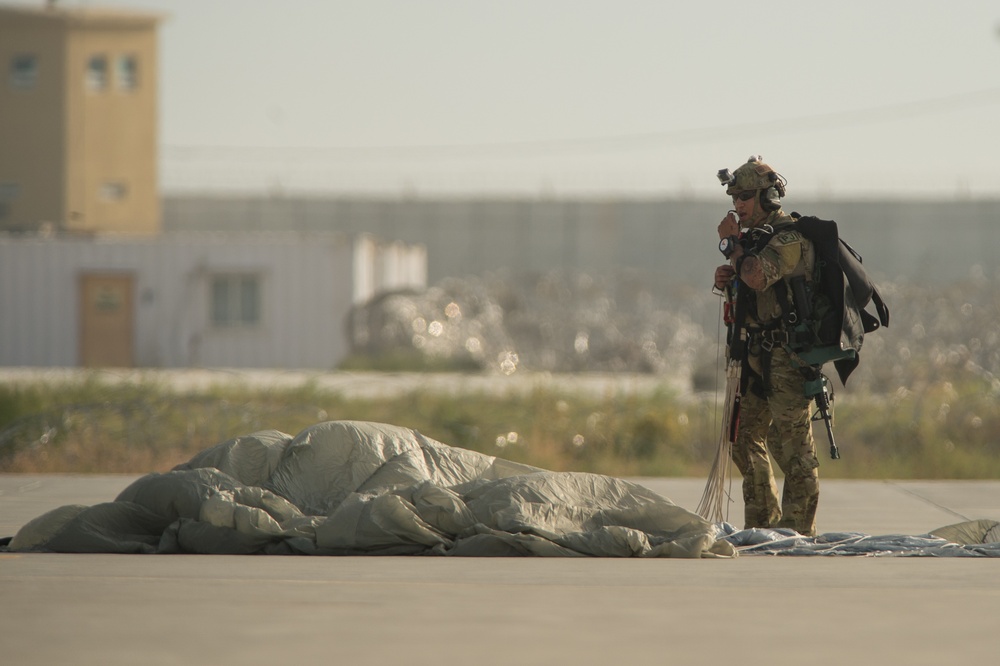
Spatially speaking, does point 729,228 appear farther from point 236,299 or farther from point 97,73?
point 97,73

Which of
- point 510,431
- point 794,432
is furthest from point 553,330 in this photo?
point 794,432

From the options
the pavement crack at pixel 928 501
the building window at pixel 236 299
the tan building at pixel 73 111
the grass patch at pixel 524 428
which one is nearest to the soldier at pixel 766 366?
the pavement crack at pixel 928 501

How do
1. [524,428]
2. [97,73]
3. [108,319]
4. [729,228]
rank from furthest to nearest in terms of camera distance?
[97,73], [108,319], [524,428], [729,228]

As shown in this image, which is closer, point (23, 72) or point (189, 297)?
point (189, 297)

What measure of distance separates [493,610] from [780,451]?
2.69m

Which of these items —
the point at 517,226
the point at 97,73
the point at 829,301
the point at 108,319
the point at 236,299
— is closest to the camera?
the point at 829,301

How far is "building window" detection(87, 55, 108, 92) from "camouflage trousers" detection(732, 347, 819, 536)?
31.7m

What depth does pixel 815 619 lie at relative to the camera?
17.2 feet

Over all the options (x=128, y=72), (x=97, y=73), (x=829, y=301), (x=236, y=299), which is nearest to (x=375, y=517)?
(x=829, y=301)

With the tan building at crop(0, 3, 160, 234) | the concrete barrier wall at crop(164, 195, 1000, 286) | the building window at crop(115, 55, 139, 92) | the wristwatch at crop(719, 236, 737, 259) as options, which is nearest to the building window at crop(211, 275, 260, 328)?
the tan building at crop(0, 3, 160, 234)

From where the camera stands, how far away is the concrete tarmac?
15.2 feet

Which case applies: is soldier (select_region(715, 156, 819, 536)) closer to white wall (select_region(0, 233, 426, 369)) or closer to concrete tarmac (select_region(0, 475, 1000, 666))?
concrete tarmac (select_region(0, 475, 1000, 666))

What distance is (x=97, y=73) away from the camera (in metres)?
36.5

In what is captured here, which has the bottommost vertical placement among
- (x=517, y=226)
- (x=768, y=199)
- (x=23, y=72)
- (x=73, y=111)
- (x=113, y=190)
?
(x=768, y=199)
